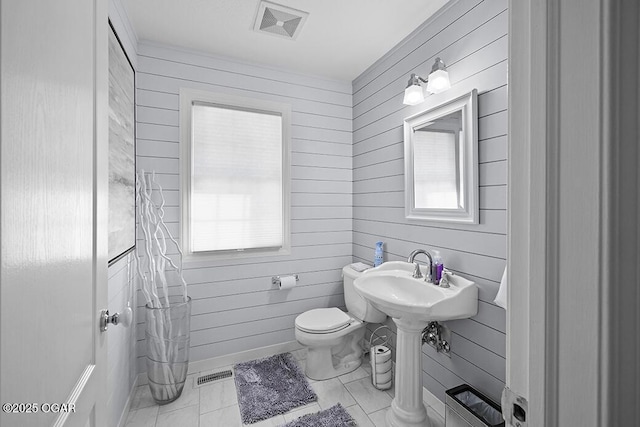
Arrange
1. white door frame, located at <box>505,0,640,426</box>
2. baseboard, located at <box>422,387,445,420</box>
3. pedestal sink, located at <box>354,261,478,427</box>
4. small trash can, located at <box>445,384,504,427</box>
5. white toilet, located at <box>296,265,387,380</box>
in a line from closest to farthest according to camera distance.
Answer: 1. white door frame, located at <box>505,0,640,426</box>
2. small trash can, located at <box>445,384,504,427</box>
3. pedestal sink, located at <box>354,261,478,427</box>
4. baseboard, located at <box>422,387,445,420</box>
5. white toilet, located at <box>296,265,387,380</box>

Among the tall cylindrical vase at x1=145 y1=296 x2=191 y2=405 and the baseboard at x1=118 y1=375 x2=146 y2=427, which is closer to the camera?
the baseboard at x1=118 y1=375 x2=146 y2=427

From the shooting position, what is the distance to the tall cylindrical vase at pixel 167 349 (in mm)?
1900

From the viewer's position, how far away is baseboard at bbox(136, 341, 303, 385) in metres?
2.27

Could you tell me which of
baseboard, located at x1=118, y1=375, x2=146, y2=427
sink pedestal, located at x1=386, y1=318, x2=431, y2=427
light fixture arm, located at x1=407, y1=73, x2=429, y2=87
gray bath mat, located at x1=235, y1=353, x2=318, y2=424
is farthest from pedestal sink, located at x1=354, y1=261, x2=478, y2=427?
baseboard, located at x1=118, y1=375, x2=146, y2=427

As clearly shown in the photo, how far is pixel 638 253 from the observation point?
16.4 inches

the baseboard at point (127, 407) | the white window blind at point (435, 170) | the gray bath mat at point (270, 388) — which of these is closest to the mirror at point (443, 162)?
the white window blind at point (435, 170)

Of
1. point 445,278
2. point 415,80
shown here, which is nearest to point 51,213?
point 445,278

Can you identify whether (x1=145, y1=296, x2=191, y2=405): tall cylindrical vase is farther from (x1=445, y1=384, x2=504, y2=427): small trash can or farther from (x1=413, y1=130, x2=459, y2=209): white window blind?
(x1=413, y1=130, x2=459, y2=209): white window blind

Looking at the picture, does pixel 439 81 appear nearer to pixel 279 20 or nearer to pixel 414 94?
pixel 414 94

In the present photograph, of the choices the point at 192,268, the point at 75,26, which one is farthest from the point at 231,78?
the point at 75,26

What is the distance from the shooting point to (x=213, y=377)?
2.22 m

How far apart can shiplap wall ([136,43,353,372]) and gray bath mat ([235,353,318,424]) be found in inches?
7.5

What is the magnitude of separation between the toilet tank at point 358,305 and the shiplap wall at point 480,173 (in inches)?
13.9

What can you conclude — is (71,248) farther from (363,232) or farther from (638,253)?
(363,232)
